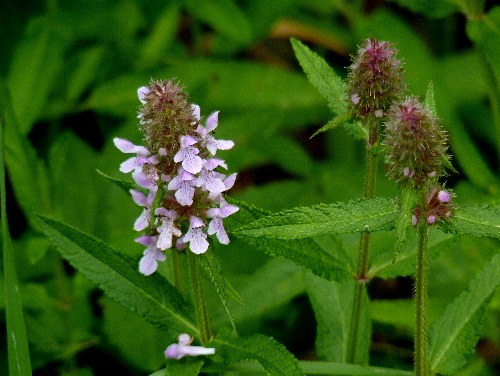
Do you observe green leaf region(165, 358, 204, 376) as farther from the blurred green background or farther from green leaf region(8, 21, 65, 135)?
green leaf region(8, 21, 65, 135)

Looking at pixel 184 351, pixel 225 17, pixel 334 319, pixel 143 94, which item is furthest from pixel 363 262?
pixel 225 17

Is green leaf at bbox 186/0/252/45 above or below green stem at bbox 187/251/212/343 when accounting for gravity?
above

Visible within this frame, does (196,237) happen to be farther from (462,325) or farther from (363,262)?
(462,325)

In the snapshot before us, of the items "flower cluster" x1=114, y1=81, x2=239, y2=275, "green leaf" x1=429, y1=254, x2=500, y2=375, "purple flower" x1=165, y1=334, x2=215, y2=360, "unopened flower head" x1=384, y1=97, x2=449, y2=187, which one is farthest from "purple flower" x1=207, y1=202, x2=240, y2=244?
"green leaf" x1=429, y1=254, x2=500, y2=375

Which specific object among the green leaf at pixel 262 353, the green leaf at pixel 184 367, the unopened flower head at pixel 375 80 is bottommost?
the green leaf at pixel 184 367

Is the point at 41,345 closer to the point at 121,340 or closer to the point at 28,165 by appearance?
the point at 121,340

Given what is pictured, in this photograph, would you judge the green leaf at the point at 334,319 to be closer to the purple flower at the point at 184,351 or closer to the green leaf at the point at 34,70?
the purple flower at the point at 184,351

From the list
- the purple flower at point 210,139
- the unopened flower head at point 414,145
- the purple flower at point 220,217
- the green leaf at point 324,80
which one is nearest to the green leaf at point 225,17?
the green leaf at point 324,80
